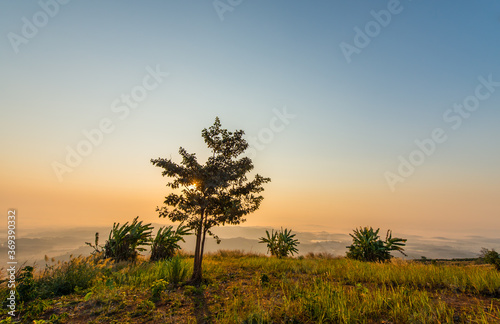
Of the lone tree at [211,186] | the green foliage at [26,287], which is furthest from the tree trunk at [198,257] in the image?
the green foliage at [26,287]

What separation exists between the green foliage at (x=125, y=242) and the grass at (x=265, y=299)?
4122 mm

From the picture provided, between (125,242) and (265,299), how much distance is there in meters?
10.3

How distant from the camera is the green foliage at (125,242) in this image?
12.8 metres

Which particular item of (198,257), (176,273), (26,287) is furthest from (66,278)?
(198,257)

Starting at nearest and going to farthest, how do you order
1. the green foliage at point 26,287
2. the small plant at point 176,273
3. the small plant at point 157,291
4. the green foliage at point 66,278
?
the small plant at point 157,291 < the green foliage at point 26,287 < the green foliage at point 66,278 < the small plant at point 176,273

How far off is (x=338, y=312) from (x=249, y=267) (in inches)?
279

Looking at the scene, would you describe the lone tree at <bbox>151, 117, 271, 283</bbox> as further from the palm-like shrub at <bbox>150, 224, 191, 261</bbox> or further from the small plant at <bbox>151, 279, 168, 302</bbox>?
the palm-like shrub at <bbox>150, 224, 191, 261</bbox>

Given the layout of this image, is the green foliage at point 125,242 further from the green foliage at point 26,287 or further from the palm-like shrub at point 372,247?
the palm-like shrub at point 372,247

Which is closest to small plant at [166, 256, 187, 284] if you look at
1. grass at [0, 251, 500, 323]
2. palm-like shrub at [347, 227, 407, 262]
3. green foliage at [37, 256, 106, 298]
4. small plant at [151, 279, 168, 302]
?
grass at [0, 251, 500, 323]

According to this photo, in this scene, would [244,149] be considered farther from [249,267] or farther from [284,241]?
[284,241]

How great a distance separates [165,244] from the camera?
1482 centimetres

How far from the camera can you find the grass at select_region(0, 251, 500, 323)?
4.43 meters

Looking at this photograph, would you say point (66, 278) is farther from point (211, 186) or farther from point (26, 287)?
point (211, 186)

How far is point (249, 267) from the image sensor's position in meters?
10.9
